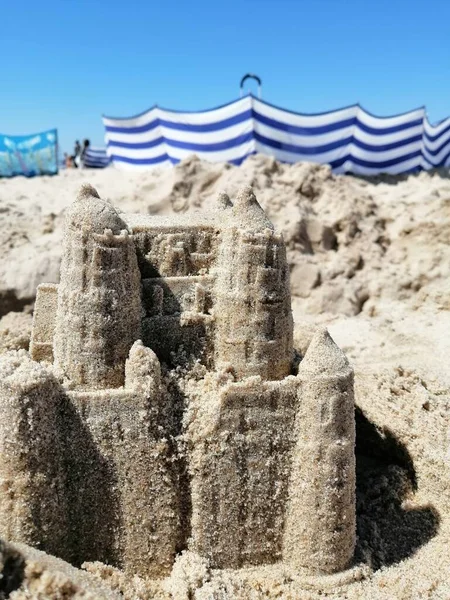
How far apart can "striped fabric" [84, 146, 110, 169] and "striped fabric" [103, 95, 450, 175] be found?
2065 millimetres

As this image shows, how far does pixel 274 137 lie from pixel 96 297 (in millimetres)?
10216

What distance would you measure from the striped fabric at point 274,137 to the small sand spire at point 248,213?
896cm

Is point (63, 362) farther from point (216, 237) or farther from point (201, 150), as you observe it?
point (201, 150)

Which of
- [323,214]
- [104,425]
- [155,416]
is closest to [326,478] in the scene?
[155,416]

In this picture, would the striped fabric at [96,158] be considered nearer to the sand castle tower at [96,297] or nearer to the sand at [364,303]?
the sand at [364,303]

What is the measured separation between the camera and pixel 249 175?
13.7 meters

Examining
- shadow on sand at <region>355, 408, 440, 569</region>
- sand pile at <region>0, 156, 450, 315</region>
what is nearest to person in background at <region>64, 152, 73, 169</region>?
sand pile at <region>0, 156, 450, 315</region>

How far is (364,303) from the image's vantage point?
43.3ft

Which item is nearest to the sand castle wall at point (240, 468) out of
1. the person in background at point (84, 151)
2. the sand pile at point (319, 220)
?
the sand pile at point (319, 220)

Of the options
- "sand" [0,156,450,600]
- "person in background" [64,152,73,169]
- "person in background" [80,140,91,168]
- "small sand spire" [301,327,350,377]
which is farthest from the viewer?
"person in background" [64,152,73,169]

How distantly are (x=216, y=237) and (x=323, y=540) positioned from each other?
10.5ft

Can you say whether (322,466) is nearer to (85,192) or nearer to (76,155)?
(85,192)

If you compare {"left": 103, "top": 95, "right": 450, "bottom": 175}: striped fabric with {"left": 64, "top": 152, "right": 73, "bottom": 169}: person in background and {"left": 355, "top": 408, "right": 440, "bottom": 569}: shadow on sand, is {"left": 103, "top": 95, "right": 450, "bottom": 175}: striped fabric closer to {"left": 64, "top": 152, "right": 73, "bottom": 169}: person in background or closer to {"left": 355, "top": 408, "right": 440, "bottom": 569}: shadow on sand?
A: {"left": 64, "top": 152, "right": 73, "bottom": 169}: person in background

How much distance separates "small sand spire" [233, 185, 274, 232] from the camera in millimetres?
5727
